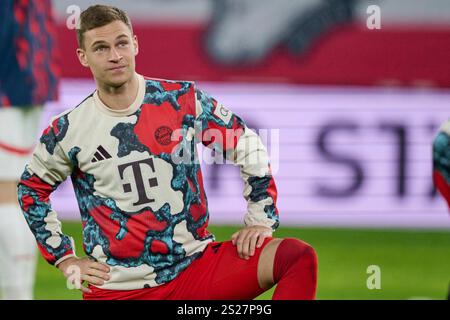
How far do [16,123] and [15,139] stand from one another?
0.07 metres

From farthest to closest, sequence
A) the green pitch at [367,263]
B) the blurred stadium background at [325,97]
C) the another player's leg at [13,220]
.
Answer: the blurred stadium background at [325,97] < the green pitch at [367,263] < the another player's leg at [13,220]

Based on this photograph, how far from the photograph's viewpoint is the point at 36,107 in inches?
161

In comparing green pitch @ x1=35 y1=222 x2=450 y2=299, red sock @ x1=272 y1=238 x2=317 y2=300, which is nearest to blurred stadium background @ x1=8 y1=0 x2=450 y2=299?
green pitch @ x1=35 y1=222 x2=450 y2=299

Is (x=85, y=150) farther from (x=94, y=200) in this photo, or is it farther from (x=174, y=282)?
(x=174, y=282)

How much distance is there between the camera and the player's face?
306cm

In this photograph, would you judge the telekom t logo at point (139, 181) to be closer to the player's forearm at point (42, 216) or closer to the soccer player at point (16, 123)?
the player's forearm at point (42, 216)

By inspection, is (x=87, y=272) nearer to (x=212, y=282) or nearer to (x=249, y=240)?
(x=212, y=282)

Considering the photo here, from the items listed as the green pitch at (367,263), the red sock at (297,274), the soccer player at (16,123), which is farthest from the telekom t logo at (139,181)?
the green pitch at (367,263)

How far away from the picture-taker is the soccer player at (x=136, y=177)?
3082 millimetres

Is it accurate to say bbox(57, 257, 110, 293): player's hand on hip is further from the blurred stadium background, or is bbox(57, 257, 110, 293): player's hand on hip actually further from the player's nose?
the blurred stadium background

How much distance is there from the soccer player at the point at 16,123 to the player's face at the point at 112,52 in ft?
3.34

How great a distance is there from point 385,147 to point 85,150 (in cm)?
315

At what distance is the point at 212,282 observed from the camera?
306 centimetres
